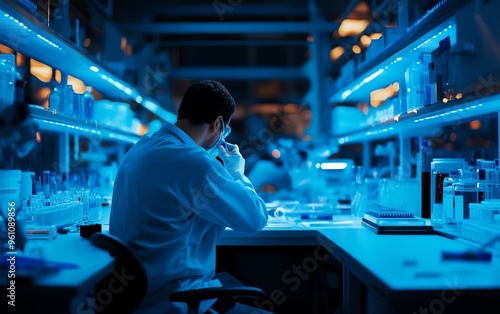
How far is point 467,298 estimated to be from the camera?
121 cm

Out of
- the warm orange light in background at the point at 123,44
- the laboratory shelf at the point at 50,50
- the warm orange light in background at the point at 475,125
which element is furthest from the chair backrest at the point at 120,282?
the warm orange light in background at the point at 123,44

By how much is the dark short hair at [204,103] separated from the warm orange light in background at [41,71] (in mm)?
1281

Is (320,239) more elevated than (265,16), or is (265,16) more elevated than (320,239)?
(265,16)

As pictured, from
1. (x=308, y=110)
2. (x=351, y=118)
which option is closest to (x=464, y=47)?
(x=351, y=118)

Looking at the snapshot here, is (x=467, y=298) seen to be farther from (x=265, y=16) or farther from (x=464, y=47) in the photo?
(x=265, y=16)

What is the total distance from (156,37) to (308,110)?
2200mm

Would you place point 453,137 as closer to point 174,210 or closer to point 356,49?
point 356,49

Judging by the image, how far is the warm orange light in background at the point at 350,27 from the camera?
4.71m

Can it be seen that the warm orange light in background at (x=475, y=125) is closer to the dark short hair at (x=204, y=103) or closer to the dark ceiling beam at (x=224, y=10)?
the dark short hair at (x=204, y=103)

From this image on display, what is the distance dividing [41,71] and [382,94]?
2.48 metres

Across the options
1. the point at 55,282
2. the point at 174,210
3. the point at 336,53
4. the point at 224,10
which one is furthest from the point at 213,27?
the point at 55,282

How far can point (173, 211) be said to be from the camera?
1740mm

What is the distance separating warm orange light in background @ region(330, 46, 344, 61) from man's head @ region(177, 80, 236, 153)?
3.22 m

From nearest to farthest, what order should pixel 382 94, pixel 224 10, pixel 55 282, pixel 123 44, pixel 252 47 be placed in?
pixel 55 282 < pixel 382 94 < pixel 123 44 < pixel 224 10 < pixel 252 47
